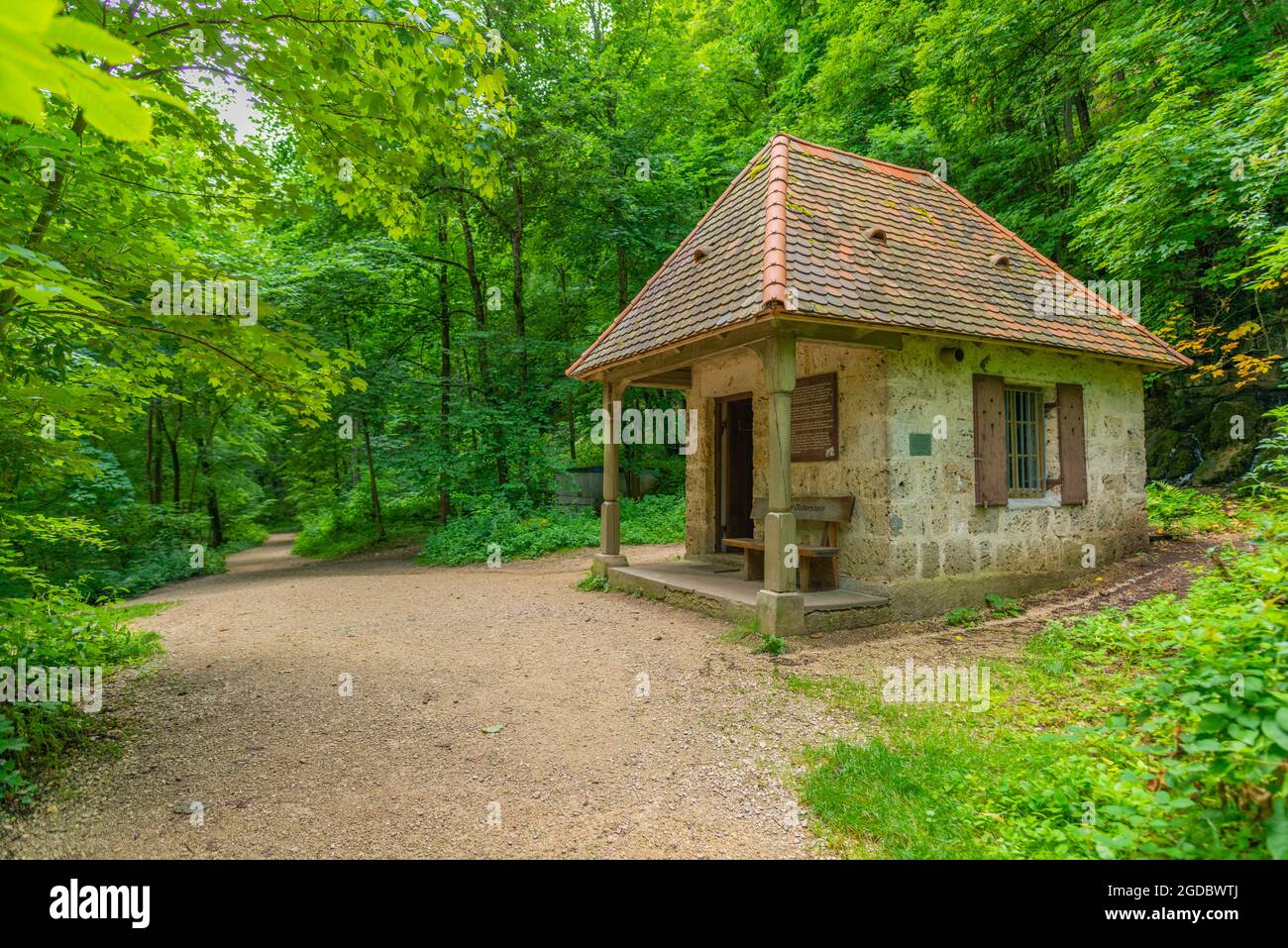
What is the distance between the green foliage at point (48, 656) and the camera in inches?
133

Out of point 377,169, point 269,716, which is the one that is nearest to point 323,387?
point 377,169

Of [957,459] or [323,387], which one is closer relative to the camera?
[323,387]

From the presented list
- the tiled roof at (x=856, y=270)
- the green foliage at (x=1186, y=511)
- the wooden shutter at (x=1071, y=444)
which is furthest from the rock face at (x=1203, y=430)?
the wooden shutter at (x=1071, y=444)

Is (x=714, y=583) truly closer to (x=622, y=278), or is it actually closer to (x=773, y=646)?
(x=773, y=646)

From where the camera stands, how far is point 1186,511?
10695 millimetres

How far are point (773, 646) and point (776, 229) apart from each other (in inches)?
179

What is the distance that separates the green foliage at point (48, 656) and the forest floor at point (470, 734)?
190 mm

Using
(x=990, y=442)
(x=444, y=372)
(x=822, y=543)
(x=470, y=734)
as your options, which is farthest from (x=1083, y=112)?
(x=470, y=734)

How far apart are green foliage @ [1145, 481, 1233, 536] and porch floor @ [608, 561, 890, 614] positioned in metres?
6.52

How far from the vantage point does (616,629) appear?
7137 mm

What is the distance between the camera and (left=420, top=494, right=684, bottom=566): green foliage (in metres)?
13.2

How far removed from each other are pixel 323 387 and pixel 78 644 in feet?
8.63

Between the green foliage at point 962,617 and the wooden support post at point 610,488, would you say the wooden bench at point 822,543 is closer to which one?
the green foliage at point 962,617
